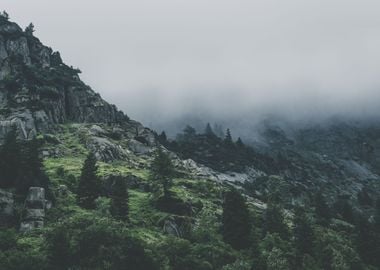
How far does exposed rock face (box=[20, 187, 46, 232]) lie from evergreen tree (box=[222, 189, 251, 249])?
37224 millimetres

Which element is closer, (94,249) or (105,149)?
(94,249)

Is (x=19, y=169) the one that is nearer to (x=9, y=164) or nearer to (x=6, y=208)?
(x=9, y=164)

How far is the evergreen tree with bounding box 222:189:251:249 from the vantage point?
9444cm

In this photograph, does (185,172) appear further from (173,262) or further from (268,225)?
(173,262)

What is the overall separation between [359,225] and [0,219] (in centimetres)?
8008

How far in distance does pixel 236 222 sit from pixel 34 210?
1627 inches

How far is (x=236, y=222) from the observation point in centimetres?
9788

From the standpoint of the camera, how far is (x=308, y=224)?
9900 cm

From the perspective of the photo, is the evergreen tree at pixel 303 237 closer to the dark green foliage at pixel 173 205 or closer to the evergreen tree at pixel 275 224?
the evergreen tree at pixel 275 224

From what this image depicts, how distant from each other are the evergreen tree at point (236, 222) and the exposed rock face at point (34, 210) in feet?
122

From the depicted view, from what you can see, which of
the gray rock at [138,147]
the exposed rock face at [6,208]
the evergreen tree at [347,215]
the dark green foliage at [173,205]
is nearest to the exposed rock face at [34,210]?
the exposed rock face at [6,208]

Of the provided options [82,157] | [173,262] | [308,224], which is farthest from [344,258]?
[82,157]

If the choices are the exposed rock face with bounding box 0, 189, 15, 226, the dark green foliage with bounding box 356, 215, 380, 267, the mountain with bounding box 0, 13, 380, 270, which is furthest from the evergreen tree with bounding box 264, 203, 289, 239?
the exposed rock face with bounding box 0, 189, 15, 226

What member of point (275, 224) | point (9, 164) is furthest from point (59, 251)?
point (275, 224)
